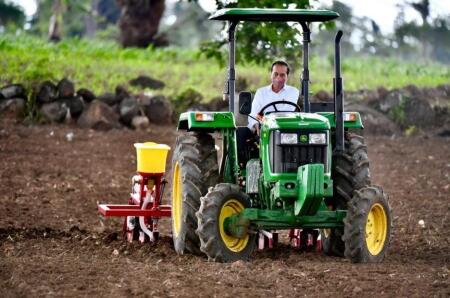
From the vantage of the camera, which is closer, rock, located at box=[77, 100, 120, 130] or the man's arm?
the man's arm

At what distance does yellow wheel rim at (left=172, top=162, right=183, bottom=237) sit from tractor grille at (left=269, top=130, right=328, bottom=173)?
1.22 metres

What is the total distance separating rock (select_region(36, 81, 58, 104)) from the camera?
2053 centimetres

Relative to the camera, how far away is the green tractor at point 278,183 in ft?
30.7

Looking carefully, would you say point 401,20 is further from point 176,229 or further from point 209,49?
point 176,229

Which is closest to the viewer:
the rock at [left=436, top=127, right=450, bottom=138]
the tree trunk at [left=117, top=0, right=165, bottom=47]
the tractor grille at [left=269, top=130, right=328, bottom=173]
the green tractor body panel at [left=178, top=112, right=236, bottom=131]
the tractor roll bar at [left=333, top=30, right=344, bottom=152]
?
the tractor grille at [left=269, top=130, right=328, bottom=173]

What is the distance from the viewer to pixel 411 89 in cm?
2442

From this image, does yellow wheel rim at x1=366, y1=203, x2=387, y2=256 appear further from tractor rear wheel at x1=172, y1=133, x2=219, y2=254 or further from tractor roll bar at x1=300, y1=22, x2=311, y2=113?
tractor rear wheel at x1=172, y1=133, x2=219, y2=254

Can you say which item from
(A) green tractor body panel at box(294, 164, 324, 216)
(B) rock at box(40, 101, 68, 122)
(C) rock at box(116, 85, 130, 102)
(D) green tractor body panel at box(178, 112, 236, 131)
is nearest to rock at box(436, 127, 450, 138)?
(C) rock at box(116, 85, 130, 102)

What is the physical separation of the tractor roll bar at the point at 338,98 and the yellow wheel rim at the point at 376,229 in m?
0.67

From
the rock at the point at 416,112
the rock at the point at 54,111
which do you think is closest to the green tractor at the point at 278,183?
the rock at the point at 54,111

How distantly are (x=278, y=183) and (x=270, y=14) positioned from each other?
66.8 inches

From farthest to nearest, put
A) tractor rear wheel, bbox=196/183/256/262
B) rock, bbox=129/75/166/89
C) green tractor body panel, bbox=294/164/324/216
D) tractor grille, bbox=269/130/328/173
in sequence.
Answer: rock, bbox=129/75/166/89, tractor grille, bbox=269/130/328/173, tractor rear wheel, bbox=196/183/256/262, green tractor body panel, bbox=294/164/324/216

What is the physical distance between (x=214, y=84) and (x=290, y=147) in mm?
16187

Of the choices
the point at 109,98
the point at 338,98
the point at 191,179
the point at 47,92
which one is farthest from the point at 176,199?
the point at 109,98
